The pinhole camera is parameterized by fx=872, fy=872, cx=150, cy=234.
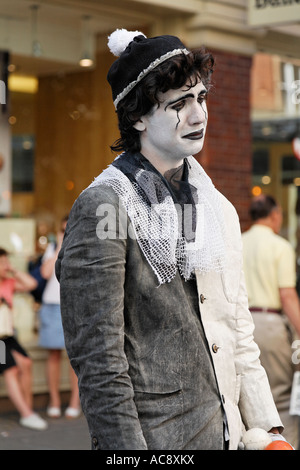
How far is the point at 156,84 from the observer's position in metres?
2.43

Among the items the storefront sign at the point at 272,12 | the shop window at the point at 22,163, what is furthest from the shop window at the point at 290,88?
the shop window at the point at 22,163

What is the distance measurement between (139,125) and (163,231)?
34cm

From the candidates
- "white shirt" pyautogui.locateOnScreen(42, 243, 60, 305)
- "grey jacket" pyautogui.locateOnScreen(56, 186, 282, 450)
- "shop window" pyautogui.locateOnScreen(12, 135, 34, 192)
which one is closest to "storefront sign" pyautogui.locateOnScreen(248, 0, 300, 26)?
"shop window" pyautogui.locateOnScreen(12, 135, 34, 192)

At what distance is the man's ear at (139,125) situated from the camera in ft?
8.24

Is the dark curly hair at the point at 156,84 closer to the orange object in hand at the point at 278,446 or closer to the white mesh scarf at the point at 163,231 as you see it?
the white mesh scarf at the point at 163,231

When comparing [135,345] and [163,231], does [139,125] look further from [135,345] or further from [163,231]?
[135,345]

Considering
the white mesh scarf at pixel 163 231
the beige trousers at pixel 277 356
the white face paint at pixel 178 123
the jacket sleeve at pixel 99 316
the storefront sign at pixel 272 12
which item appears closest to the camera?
the jacket sleeve at pixel 99 316

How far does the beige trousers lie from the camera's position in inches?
256

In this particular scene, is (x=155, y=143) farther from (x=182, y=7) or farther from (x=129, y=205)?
(x=182, y=7)

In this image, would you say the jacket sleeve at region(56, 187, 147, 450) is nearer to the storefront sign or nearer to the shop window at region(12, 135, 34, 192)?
the storefront sign

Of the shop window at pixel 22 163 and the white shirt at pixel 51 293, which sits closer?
the white shirt at pixel 51 293

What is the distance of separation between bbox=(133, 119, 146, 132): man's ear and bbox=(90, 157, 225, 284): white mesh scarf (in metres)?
0.14

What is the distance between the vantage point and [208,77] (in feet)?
8.36

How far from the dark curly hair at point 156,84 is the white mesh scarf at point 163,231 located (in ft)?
0.45
